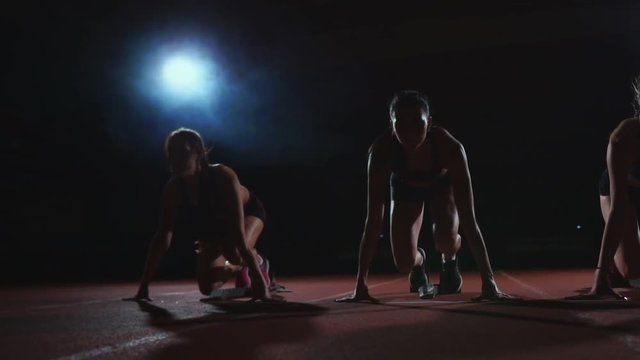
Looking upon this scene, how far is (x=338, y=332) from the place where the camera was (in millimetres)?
2971

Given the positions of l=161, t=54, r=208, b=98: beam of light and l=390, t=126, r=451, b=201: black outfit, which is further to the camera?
l=161, t=54, r=208, b=98: beam of light

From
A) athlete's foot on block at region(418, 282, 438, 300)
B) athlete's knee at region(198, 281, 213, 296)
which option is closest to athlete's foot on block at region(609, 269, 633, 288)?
athlete's foot on block at region(418, 282, 438, 300)

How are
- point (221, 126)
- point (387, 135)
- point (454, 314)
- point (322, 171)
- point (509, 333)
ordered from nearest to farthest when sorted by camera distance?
point (509, 333), point (454, 314), point (387, 135), point (221, 126), point (322, 171)

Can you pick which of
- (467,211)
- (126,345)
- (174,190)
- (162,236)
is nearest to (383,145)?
(467,211)

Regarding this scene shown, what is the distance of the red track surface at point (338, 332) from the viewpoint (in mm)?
2457

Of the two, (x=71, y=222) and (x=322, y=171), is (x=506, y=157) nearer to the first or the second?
(x=322, y=171)

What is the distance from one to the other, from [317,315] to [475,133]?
12462 mm

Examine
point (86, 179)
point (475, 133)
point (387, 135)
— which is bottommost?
point (387, 135)

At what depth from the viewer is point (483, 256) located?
13.7ft

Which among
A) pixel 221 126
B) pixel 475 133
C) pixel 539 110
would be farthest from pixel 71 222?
Answer: pixel 539 110

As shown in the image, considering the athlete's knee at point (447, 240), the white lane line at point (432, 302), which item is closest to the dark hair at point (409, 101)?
the athlete's knee at point (447, 240)

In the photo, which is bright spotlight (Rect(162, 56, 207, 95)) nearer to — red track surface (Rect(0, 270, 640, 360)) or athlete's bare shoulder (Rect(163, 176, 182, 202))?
athlete's bare shoulder (Rect(163, 176, 182, 202))

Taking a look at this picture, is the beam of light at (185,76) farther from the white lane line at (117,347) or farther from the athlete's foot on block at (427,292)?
the white lane line at (117,347)

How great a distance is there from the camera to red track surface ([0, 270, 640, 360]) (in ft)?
8.06
